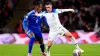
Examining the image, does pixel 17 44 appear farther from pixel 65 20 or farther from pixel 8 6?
pixel 8 6

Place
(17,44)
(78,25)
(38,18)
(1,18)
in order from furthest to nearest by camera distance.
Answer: (1,18) → (78,25) → (17,44) → (38,18)

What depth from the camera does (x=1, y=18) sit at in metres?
28.4

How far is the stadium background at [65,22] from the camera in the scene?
975 inches

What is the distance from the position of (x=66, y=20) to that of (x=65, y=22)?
197 millimetres

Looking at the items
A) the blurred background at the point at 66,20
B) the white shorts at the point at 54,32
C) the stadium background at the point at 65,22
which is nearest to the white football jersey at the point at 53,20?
the white shorts at the point at 54,32

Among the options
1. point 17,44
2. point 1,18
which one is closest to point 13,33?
point 17,44

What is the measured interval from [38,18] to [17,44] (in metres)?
9.17

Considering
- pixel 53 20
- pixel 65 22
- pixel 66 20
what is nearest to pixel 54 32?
pixel 53 20

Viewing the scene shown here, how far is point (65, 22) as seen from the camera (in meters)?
26.1

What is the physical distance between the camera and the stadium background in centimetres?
2477

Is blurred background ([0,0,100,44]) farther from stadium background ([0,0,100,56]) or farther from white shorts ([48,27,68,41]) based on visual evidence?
white shorts ([48,27,68,41])

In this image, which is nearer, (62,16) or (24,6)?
(62,16)

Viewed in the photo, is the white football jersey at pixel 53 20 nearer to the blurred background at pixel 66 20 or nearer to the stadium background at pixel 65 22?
the stadium background at pixel 65 22

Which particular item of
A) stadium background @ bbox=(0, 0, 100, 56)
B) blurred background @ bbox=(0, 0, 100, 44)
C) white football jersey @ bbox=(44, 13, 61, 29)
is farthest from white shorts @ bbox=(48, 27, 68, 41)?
blurred background @ bbox=(0, 0, 100, 44)
